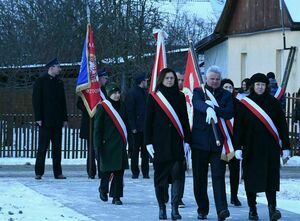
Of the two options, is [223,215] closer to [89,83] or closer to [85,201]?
[85,201]

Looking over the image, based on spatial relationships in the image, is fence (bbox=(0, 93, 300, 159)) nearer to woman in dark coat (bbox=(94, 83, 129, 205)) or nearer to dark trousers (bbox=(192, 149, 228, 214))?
woman in dark coat (bbox=(94, 83, 129, 205))

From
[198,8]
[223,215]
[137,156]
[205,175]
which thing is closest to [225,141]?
[205,175]

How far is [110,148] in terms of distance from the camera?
43.1 ft

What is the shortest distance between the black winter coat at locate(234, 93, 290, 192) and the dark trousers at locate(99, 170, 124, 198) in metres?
2.26

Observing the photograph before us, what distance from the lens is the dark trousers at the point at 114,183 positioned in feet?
42.3

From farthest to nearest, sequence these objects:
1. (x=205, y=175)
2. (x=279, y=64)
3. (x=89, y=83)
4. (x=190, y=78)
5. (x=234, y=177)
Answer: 1. (x=279, y=64)
2. (x=89, y=83)
3. (x=190, y=78)
4. (x=234, y=177)
5. (x=205, y=175)

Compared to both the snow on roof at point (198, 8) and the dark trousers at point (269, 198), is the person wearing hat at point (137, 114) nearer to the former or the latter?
the dark trousers at point (269, 198)

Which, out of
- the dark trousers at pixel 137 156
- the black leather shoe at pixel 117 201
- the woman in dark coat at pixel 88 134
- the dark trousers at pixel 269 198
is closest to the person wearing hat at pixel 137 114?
the dark trousers at pixel 137 156

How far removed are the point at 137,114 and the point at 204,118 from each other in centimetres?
554

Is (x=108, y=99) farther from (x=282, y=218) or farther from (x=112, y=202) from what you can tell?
(x=282, y=218)

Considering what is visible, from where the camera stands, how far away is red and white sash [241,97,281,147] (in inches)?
440

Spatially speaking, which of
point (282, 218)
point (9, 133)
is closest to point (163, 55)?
point (282, 218)

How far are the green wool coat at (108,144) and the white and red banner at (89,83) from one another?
3348mm

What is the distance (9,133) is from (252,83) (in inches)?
454
